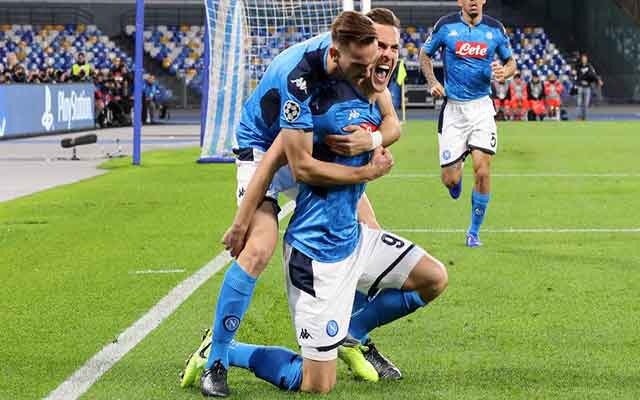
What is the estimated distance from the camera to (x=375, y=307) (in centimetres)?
575

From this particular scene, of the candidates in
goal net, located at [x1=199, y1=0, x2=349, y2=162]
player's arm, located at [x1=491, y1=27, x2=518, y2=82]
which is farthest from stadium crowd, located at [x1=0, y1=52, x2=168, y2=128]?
player's arm, located at [x1=491, y1=27, x2=518, y2=82]

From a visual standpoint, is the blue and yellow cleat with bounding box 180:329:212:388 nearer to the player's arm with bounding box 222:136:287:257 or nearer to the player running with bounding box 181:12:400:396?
the player running with bounding box 181:12:400:396

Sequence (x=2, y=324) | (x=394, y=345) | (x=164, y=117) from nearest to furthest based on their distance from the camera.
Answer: (x=394, y=345)
(x=2, y=324)
(x=164, y=117)

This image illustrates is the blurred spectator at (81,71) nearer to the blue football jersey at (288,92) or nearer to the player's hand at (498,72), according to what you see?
the player's hand at (498,72)

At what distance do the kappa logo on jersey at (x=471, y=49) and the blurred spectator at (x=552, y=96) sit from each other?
29823mm

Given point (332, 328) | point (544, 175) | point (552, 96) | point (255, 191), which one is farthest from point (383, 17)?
point (552, 96)

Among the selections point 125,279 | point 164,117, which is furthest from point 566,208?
point 164,117

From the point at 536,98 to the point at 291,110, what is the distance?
36.6m

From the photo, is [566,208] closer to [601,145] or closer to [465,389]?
[465,389]

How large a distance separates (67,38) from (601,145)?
32990 millimetres

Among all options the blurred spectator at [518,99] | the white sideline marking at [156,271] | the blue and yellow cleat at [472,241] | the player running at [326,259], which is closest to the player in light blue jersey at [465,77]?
the blue and yellow cleat at [472,241]

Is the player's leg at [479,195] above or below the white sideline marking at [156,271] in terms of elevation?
above

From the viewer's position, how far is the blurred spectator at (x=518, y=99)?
40688 mm

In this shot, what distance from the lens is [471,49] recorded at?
1136 centimetres
